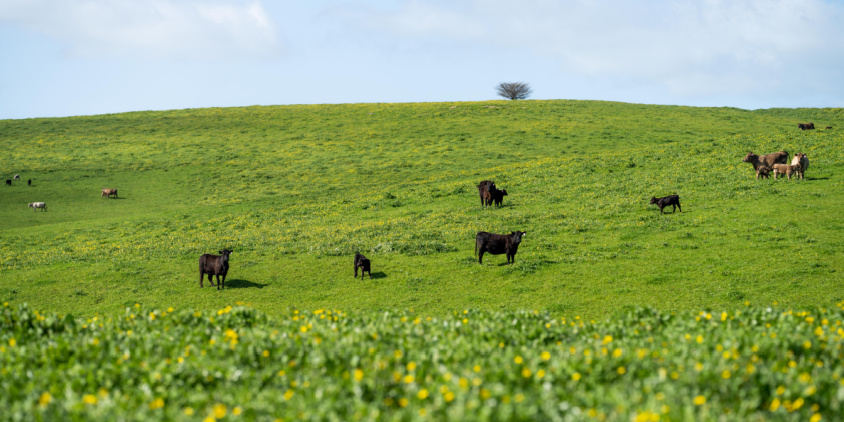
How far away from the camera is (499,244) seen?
25.1 metres

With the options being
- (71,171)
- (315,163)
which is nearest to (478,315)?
(315,163)

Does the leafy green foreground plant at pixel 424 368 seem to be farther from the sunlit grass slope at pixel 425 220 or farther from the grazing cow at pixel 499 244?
the grazing cow at pixel 499 244

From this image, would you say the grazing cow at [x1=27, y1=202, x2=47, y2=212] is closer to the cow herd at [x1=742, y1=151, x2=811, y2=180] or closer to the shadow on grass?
the shadow on grass

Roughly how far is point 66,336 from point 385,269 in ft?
53.2

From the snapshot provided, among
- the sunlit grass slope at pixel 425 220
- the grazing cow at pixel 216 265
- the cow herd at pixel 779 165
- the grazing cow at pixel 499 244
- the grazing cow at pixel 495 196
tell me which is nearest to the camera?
the sunlit grass slope at pixel 425 220

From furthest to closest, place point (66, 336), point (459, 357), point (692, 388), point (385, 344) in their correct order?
point (66, 336) < point (385, 344) < point (459, 357) < point (692, 388)

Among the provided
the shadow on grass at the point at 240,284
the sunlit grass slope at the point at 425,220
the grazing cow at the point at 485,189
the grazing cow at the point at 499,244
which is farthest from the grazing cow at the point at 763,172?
the shadow on grass at the point at 240,284

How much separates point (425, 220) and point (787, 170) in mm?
23265

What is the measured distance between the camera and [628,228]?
29266 mm

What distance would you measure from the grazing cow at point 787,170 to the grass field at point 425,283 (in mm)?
902

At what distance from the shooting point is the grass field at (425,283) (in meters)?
6.97

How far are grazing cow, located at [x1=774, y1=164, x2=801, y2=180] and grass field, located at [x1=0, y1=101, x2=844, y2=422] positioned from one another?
90cm

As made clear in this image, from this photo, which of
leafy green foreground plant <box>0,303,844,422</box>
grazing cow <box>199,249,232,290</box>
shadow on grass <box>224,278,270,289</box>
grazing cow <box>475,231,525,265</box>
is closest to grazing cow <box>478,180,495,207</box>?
grazing cow <box>475,231,525,265</box>

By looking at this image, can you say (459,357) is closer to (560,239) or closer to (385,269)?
(385,269)
